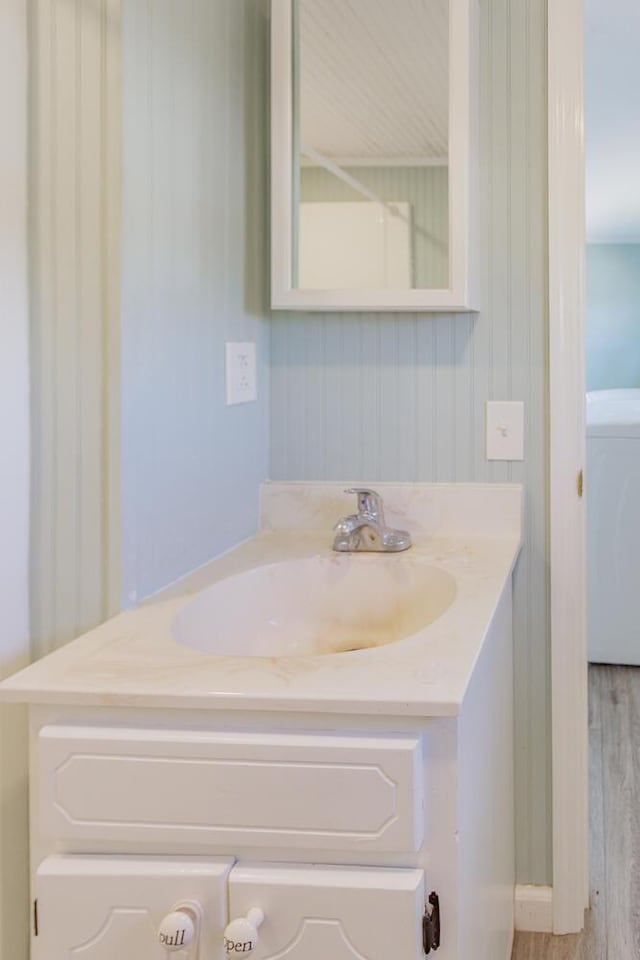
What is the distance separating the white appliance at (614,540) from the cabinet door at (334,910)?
2.94 meters

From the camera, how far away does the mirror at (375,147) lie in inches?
68.7

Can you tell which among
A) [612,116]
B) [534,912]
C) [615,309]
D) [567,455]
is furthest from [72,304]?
[615,309]

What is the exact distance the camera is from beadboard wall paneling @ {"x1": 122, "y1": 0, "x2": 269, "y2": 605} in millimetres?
1258

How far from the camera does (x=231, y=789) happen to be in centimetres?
90

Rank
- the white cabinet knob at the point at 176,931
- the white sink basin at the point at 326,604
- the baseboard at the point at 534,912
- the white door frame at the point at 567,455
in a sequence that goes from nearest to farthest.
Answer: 1. the white cabinet knob at the point at 176,931
2. the white sink basin at the point at 326,604
3. the white door frame at the point at 567,455
4. the baseboard at the point at 534,912

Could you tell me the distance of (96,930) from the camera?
0.91 m

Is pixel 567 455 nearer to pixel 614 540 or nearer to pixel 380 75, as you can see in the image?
pixel 380 75

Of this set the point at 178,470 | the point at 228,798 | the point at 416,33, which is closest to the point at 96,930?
the point at 228,798

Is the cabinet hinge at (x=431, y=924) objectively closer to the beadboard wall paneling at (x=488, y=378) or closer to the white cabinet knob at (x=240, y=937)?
the white cabinet knob at (x=240, y=937)

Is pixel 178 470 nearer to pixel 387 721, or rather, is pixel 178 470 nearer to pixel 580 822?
pixel 387 721

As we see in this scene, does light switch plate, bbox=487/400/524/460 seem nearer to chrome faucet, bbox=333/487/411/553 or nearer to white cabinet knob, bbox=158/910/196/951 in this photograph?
chrome faucet, bbox=333/487/411/553

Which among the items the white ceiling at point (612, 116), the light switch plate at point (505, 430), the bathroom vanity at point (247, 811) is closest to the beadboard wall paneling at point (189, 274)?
the bathroom vanity at point (247, 811)

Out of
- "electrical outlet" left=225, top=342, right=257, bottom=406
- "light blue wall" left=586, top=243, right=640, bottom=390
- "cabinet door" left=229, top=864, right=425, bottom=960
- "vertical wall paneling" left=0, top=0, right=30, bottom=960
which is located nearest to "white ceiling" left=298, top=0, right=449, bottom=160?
"electrical outlet" left=225, top=342, right=257, bottom=406

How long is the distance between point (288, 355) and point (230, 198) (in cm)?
Answer: 38
